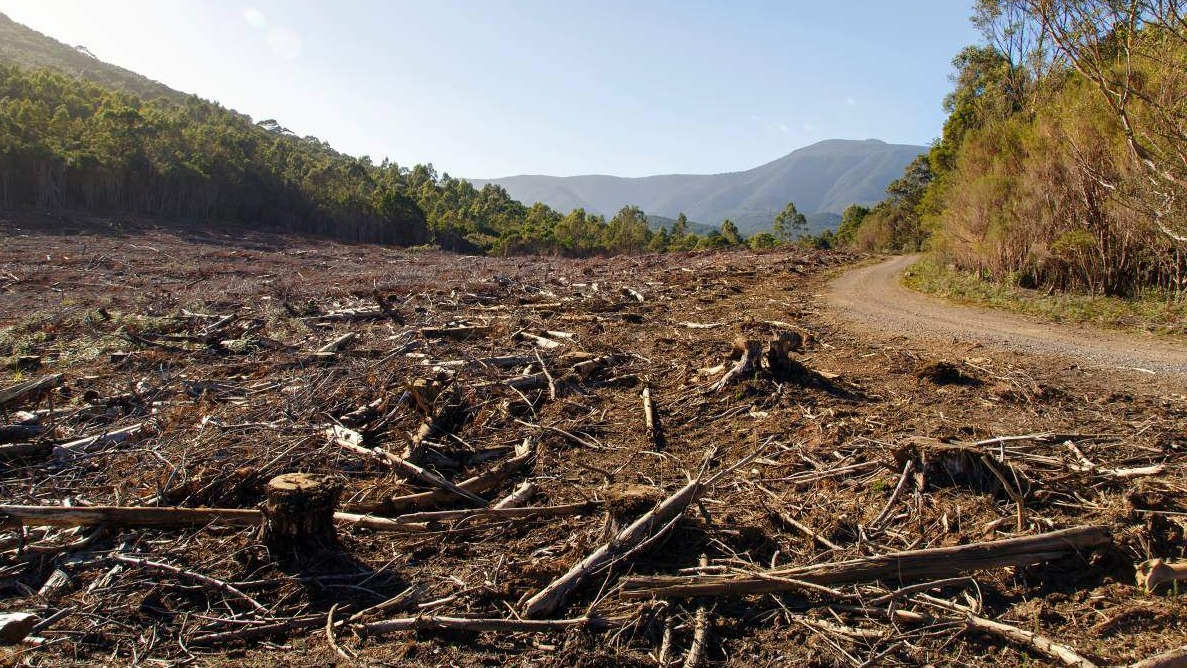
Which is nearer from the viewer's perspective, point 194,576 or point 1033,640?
point 1033,640

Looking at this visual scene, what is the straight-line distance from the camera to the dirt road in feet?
26.3

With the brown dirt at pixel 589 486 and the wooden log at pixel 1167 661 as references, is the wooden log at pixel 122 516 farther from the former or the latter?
the wooden log at pixel 1167 661

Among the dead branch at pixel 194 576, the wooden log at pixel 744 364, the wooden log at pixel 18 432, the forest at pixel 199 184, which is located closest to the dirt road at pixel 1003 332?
the wooden log at pixel 744 364

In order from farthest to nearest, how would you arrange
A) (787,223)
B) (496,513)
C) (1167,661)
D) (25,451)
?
(787,223), (25,451), (496,513), (1167,661)

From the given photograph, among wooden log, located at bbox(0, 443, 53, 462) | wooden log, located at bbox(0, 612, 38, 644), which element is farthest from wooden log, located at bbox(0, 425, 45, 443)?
wooden log, located at bbox(0, 612, 38, 644)

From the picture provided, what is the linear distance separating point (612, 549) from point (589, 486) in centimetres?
113

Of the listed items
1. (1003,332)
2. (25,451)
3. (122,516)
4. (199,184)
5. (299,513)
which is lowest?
(25,451)

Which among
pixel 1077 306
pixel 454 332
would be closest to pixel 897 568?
pixel 454 332

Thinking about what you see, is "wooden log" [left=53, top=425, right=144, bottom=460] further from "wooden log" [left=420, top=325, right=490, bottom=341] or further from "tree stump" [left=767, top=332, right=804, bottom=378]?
"tree stump" [left=767, top=332, right=804, bottom=378]

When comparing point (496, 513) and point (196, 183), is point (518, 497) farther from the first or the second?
point (196, 183)

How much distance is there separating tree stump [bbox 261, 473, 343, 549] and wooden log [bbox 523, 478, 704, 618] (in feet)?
4.45

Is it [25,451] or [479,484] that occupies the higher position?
[479,484]

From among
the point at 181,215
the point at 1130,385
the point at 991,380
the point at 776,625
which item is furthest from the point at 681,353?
the point at 181,215

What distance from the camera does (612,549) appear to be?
3.39 metres
